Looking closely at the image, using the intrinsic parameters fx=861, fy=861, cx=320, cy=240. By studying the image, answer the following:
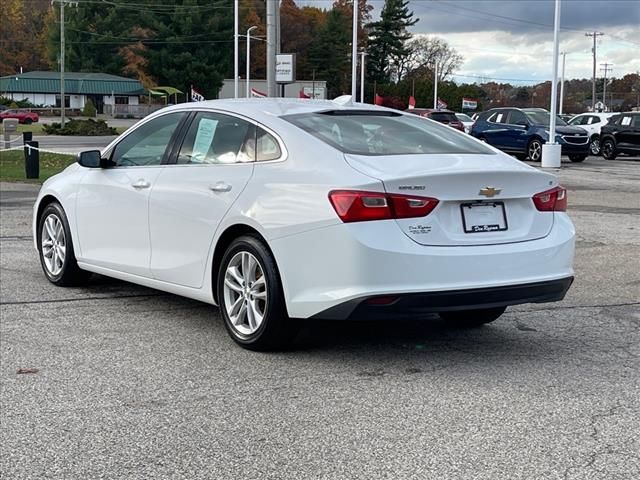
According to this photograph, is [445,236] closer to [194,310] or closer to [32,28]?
[194,310]

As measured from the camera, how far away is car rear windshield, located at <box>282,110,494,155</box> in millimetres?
5383

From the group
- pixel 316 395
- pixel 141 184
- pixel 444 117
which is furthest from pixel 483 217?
pixel 444 117

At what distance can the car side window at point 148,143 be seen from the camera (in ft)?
21.0

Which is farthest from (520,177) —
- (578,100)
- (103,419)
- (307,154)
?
(578,100)

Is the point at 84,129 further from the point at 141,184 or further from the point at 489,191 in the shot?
the point at 489,191

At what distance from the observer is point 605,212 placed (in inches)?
541

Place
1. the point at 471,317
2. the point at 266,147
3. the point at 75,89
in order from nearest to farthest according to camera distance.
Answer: the point at 266,147 < the point at 471,317 < the point at 75,89

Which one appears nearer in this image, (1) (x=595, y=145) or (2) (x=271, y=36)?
(2) (x=271, y=36)

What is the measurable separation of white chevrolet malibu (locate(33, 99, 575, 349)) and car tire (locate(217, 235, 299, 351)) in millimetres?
10

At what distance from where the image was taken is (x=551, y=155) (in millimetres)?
25016

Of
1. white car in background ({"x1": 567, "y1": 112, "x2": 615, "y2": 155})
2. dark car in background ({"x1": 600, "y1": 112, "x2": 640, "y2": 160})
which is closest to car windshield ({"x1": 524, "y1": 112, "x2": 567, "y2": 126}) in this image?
dark car in background ({"x1": 600, "y1": 112, "x2": 640, "y2": 160})

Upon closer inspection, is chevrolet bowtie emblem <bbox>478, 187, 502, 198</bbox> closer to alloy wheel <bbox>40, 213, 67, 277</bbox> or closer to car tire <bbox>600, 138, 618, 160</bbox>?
alloy wheel <bbox>40, 213, 67, 277</bbox>

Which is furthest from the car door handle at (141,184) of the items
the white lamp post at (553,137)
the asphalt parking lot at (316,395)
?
the white lamp post at (553,137)

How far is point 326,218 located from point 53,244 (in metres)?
3.53
